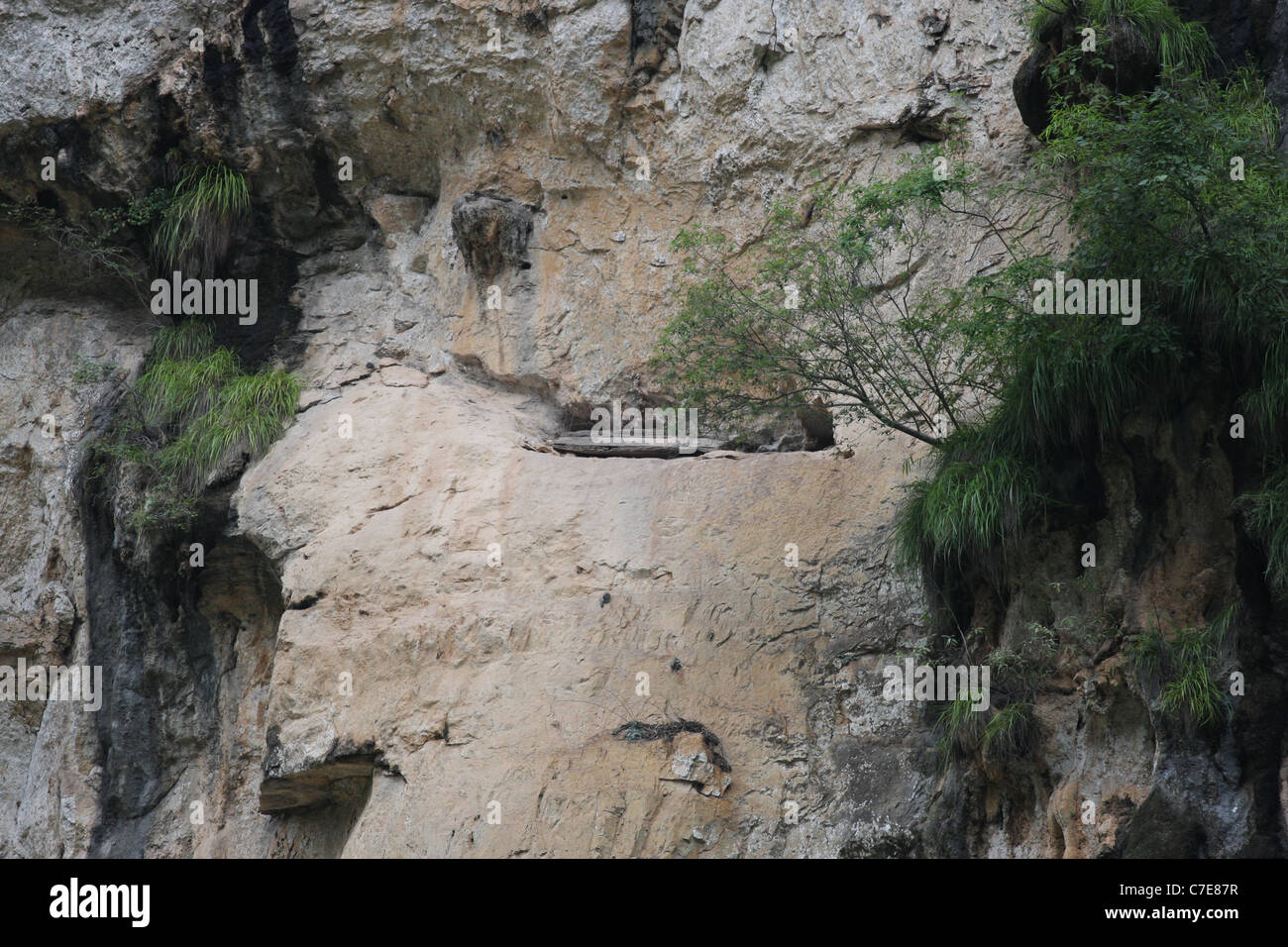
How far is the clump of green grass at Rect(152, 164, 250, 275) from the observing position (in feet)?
41.2

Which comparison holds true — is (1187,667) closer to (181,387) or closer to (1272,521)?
(1272,521)

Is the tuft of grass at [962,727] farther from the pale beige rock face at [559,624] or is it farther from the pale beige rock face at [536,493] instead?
the pale beige rock face at [559,624]

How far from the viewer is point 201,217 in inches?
493

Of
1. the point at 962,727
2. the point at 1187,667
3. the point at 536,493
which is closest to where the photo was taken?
the point at 1187,667

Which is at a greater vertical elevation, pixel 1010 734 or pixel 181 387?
pixel 181 387

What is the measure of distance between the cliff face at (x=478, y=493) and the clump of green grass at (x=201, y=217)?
0.28 metres

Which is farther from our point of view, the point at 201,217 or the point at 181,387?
the point at 201,217

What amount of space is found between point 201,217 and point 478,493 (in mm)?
3911

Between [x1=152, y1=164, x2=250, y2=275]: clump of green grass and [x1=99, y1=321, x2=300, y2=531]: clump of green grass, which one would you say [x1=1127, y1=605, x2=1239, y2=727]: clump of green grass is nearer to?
[x1=99, y1=321, x2=300, y2=531]: clump of green grass

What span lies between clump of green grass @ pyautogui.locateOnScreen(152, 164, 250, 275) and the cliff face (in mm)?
276

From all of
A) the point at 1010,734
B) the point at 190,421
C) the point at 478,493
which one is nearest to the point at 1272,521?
the point at 1010,734

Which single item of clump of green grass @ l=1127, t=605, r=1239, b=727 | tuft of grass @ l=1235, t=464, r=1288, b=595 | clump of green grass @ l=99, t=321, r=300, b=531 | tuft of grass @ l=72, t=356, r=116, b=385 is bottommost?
clump of green grass @ l=1127, t=605, r=1239, b=727

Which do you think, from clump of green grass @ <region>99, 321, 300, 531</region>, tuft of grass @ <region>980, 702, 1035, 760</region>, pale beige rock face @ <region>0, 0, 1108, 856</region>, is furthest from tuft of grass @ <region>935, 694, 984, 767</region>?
clump of green grass @ <region>99, 321, 300, 531</region>

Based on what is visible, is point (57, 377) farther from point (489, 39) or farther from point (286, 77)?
point (489, 39)
